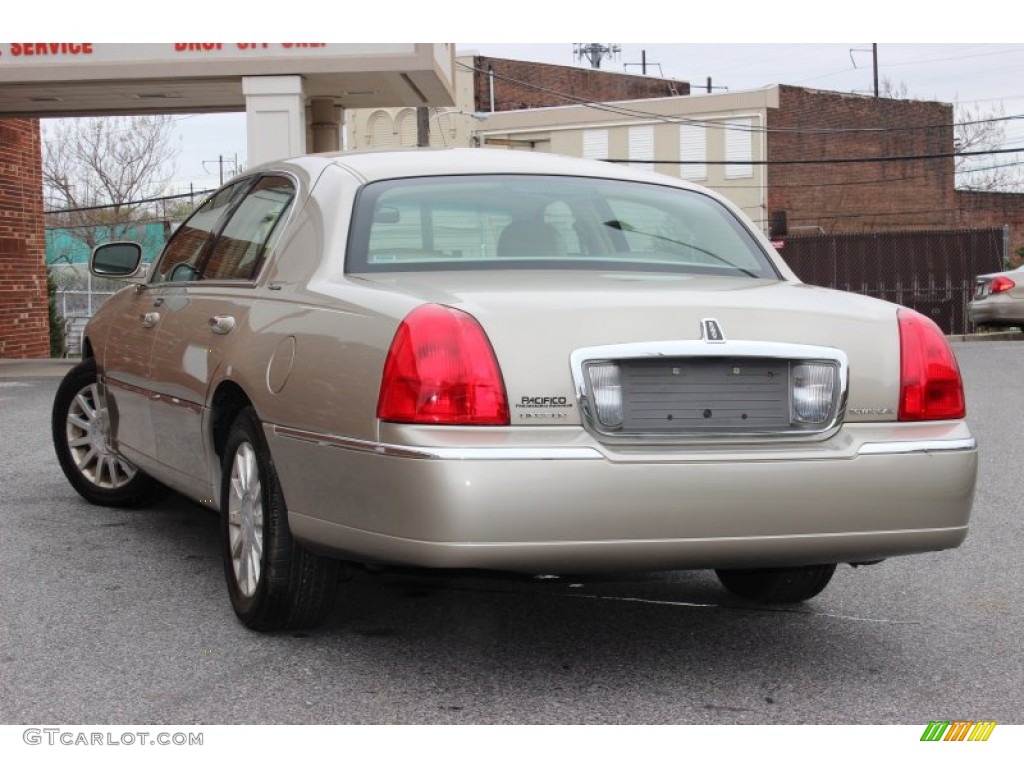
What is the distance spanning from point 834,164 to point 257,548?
49.0 metres

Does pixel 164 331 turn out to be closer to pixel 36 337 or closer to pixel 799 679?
pixel 799 679

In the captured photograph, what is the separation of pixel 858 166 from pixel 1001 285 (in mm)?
30453

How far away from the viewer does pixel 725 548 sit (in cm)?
406

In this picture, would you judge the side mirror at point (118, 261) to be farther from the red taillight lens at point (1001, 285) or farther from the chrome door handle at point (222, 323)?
the red taillight lens at point (1001, 285)

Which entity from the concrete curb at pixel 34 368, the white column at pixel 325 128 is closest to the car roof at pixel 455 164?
the concrete curb at pixel 34 368

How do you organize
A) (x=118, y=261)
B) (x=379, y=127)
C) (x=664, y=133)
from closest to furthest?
(x=118, y=261)
(x=664, y=133)
(x=379, y=127)

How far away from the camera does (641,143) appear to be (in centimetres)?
4903

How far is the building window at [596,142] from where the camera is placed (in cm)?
4922

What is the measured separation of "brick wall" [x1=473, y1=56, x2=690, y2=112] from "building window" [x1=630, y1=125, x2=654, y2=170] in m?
6.27

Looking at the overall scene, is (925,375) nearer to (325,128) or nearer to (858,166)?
(325,128)

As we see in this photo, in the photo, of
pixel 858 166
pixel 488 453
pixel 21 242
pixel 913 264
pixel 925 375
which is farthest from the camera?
pixel 858 166

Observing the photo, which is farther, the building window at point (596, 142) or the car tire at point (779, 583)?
the building window at point (596, 142)
